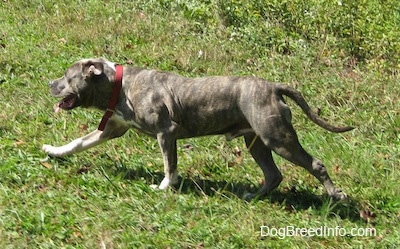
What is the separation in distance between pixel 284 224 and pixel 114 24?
593 centimetres

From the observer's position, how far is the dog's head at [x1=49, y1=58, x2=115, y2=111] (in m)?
7.79

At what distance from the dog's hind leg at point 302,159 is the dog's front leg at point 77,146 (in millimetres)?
1704

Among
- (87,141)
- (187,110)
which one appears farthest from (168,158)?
(87,141)

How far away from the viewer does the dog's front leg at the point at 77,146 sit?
26.0 feet

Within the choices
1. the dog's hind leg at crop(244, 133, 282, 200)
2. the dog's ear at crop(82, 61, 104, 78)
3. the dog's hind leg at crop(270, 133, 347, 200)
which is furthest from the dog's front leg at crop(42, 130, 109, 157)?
the dog's hind leg at crop(270, 133, 347, 200)

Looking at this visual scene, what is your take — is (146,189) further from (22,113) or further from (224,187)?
(22,113)

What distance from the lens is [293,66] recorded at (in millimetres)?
11328

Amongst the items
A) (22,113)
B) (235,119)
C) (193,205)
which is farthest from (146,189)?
(22,113)

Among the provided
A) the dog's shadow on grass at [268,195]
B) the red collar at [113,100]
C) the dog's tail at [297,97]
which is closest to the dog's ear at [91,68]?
the red collar at [113,100]

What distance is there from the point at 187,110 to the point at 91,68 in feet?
3.20

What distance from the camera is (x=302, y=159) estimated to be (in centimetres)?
759

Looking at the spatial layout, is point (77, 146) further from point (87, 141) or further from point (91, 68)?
point (91, 68)

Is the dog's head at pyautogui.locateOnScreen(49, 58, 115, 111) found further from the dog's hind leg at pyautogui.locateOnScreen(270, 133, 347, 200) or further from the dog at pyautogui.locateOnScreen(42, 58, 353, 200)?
the dog's hind leg at pyautogui.locateOnScreen(270, 133, 347, 200)

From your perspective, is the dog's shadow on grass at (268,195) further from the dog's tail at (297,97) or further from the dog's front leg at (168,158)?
the dog's tail at (297,97)
